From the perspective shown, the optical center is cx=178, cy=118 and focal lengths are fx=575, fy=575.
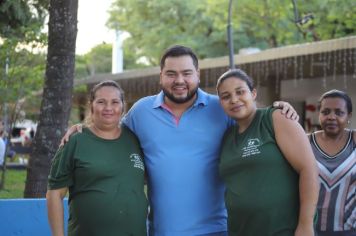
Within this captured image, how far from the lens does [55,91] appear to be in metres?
6.11

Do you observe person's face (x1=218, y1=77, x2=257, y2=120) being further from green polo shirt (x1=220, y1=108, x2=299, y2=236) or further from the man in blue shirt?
the man in blue shirt

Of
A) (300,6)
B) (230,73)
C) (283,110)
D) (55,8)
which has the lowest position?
(283,110)

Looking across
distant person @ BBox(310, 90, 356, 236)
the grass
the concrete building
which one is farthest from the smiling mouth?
the concrete building

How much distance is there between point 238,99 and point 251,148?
0.35 metres

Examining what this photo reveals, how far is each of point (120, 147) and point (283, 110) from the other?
3.34 feet

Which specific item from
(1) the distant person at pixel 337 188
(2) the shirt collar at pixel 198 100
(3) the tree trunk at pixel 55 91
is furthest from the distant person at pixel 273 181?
(3) the tree trunk at pixel 55 91

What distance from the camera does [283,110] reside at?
11.2 ft

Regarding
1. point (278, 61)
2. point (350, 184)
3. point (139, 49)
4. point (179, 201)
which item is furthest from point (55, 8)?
point (139, 49)

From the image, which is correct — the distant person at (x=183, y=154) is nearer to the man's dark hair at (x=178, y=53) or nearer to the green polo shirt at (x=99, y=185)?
the man's dark hair at (x=178, y=53)

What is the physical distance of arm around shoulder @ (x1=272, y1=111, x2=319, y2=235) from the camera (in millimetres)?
3162

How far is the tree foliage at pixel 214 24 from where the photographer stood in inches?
858

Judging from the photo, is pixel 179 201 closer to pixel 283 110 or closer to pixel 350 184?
pixel 283 110

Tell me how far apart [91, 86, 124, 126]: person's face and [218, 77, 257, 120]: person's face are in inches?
26.9

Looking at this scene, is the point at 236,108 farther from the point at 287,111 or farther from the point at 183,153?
the point at 183,153
